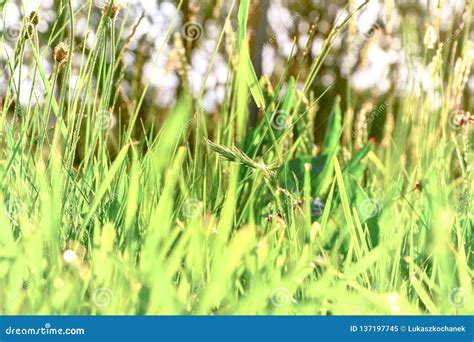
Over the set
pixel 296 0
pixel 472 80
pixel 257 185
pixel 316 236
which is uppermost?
pixel 296 0

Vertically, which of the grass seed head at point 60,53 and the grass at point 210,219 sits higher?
the grass seed head at point 60,53

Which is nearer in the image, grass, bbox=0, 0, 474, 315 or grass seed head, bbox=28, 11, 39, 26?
grass, bbox=0, 0, 474, 315

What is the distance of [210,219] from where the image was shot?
1010 millimetres

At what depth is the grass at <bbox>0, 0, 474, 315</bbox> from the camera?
0.83 m

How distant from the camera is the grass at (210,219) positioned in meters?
0.83

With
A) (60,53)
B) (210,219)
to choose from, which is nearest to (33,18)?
(60,53)

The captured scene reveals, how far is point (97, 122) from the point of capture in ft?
3.33

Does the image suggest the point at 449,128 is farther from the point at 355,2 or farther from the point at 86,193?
the point at 86,193

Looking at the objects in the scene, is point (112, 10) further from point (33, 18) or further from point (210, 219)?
point (210, 219)

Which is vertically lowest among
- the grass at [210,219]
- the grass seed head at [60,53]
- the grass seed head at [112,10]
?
the grass at [210,219]

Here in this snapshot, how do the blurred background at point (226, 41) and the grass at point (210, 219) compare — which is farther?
the blurred background at point (226, 41)
